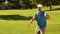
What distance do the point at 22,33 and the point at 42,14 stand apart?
614 cm

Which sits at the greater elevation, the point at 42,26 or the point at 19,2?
the point at 42,26

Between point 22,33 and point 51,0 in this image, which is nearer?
point 22,33

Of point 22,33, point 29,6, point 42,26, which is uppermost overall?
point 42,26

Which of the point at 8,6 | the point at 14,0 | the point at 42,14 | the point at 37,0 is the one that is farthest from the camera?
the point at 14,0

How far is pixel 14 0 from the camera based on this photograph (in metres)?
67.3

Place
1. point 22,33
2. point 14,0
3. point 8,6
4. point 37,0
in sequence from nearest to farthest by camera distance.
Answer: point 22,33, point 37,0, point 8,6, point 14,0

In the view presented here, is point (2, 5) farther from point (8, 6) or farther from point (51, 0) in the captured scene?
point (51, 0)

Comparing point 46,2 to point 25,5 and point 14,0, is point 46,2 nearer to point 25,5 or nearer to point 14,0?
point 25,5

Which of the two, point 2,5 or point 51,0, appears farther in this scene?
point 2,5

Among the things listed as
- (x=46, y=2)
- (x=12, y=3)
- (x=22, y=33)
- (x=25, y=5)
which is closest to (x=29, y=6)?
(x=25, y=5)

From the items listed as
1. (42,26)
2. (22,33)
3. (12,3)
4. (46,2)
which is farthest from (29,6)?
(42,26)

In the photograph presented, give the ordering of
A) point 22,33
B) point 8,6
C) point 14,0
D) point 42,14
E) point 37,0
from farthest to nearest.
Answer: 1. point 14,0
2. point 8,6
3. point 37,0
4. point 22,33
5. point 42,14

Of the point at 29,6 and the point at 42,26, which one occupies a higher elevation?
the point at 42,26

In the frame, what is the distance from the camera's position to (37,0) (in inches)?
2074
